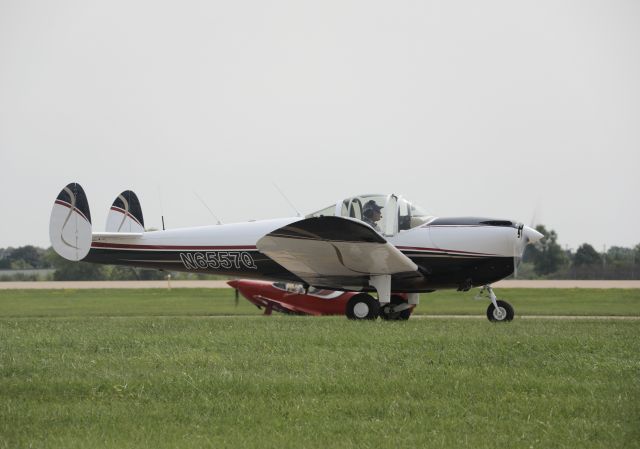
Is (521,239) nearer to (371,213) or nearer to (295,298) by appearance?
(371,213)

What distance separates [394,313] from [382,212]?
2123mm

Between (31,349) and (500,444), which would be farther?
(31,349)

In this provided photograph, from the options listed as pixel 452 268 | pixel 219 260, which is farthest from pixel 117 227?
pixel 452 268

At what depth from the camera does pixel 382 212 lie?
17016 millimetres

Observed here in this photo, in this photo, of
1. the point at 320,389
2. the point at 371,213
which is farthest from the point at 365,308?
the point at 320,389

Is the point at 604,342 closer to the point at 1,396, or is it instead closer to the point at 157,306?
the point at 1,396

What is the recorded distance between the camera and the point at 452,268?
1719 cm

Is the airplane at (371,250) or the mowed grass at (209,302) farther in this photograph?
the mowed grass at (209,302)

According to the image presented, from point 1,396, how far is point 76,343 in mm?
2831

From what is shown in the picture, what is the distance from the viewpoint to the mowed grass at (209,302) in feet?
84.1

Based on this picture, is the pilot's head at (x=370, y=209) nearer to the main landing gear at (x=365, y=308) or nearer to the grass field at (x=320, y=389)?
the main landing gear at (x=365, y=308)

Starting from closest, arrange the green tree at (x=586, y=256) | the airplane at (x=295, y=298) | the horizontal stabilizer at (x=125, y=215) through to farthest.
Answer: the horizontal stabilizer at (x=125, y=215) → the airplane at (x=295, y=298) → the green tree at (x=586, y=256)

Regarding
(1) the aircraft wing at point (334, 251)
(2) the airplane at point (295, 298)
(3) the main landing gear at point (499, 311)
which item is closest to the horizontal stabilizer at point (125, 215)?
(2) the airplane at point (295, 298)

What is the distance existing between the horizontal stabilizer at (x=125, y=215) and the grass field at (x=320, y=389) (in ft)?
28.2
